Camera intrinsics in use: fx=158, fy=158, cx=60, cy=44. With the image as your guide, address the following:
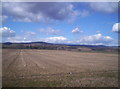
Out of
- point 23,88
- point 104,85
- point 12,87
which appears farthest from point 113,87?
point 12,87

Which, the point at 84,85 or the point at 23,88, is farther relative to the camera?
the point at 84,85

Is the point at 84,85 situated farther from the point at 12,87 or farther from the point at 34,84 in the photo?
the point at 12,87

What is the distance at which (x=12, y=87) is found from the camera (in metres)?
9.41

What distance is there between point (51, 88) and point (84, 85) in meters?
2.23

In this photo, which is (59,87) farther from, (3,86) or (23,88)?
(3,86)

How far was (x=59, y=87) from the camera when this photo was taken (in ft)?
31.2

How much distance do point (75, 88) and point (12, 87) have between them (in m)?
3.76

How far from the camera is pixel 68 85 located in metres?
10.0

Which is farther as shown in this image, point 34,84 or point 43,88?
point 34,84

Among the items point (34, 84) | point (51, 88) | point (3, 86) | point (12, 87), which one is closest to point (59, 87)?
point (51, 88)

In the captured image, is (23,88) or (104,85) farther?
(104,85)

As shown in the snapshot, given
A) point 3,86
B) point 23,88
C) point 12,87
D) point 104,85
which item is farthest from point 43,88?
point 104,85

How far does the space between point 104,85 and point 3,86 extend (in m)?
6.45

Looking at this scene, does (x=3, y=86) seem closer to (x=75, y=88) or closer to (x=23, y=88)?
(x=23, y=88)
